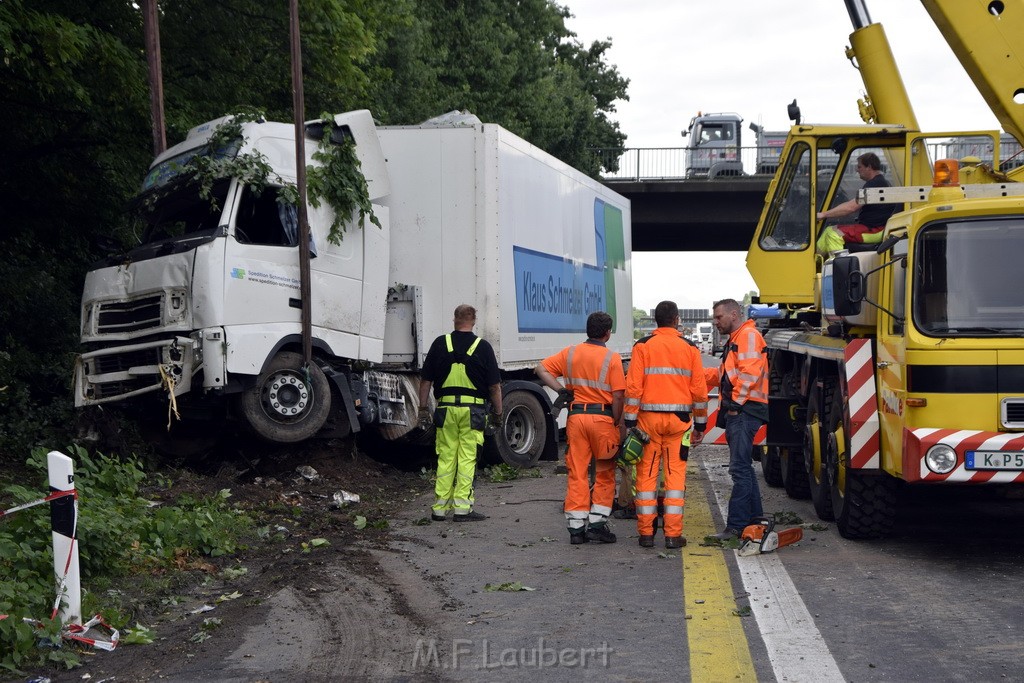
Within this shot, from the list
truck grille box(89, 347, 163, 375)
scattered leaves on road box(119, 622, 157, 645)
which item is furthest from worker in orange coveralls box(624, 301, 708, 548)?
truck grille box(89, 347, 163, 375)

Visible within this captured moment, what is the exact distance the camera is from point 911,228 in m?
7.69

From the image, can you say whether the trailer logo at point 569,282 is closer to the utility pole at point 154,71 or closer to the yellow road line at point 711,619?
the utility pole at point 154,71

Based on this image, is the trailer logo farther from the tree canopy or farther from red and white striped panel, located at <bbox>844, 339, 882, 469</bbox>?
red and white striped panel, located at <bbox>844, 339, 882, 469</bbox>

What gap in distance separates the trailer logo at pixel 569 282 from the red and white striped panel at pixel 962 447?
6621mm

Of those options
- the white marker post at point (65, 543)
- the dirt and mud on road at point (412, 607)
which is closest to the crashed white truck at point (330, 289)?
the dirt and mud on road at point (412, 607)

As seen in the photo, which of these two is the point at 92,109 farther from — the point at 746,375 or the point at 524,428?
the point at 746,375

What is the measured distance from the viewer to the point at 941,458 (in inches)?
289

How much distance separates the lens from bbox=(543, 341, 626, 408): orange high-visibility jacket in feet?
28.5

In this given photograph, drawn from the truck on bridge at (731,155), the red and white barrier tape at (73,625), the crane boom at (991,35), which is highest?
the truck on bridge at (731,155)

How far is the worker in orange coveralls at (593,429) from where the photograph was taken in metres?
8.68

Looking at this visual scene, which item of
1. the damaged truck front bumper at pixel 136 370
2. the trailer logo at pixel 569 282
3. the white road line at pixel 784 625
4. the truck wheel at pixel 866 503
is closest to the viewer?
the white road line at pixel 784 625

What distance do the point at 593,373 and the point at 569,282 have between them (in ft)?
23.5

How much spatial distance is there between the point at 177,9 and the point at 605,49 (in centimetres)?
3234

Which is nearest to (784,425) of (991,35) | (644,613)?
(991,35)
